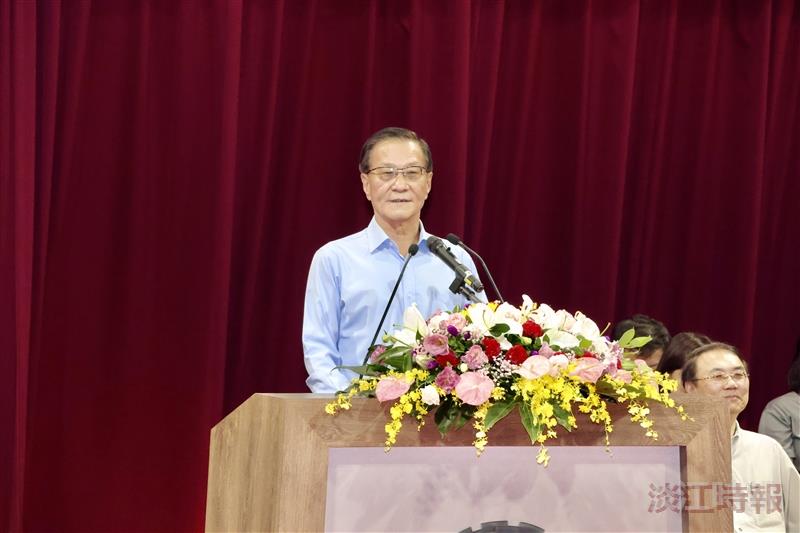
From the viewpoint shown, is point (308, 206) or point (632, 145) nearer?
point (308, 206)

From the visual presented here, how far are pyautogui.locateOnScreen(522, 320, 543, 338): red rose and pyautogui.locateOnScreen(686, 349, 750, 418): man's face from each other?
3.82 feet

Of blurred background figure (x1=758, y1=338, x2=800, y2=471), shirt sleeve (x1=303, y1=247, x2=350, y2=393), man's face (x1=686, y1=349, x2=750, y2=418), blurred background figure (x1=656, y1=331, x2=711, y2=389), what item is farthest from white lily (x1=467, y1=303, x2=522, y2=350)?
blurred background figure (x1=758, y1=338, x2=800, y2=471)

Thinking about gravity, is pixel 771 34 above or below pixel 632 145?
above

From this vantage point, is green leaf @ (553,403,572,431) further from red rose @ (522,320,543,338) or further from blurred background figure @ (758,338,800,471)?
blurred background figure @ (758,338,800,471)

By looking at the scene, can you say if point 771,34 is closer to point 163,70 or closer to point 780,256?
point 780,256

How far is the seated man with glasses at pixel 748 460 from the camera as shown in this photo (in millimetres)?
2527

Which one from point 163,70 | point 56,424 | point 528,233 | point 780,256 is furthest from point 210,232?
point 780,256

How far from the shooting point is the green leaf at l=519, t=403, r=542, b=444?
64.3 inches

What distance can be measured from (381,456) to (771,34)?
3087 millimetres

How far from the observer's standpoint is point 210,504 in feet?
5.70

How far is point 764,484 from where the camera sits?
2.59m

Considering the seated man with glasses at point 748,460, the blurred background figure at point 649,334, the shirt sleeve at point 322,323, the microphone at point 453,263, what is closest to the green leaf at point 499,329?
the microphone at point 453,263

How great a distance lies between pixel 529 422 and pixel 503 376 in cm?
9

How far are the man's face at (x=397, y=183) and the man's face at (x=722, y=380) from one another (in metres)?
0.93
